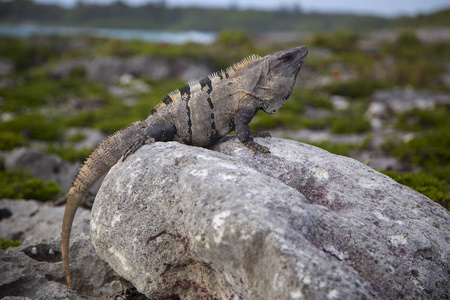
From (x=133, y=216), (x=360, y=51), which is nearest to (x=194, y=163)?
(x=133, y=216)

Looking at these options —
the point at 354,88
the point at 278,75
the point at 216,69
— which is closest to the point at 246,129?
the point at 278,75

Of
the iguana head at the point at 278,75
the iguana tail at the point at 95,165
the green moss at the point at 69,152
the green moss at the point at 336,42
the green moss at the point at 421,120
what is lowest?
the green moss at the point at 336,42

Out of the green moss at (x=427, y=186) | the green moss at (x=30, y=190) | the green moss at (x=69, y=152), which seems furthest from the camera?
the green moss at (x=69, y=152)

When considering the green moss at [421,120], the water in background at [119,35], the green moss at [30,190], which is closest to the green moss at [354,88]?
the green moss at [421,120]

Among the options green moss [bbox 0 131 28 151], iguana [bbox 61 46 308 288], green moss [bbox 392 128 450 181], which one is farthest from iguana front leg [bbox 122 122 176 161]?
green moss [bbox 0 131 28 151]

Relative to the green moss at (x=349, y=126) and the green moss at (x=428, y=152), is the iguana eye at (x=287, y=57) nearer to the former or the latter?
the green moss at (x=428, y=152)

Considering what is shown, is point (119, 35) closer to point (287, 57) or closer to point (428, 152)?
point (428, 152)

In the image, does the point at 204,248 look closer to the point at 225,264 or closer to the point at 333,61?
the point at 225,264
